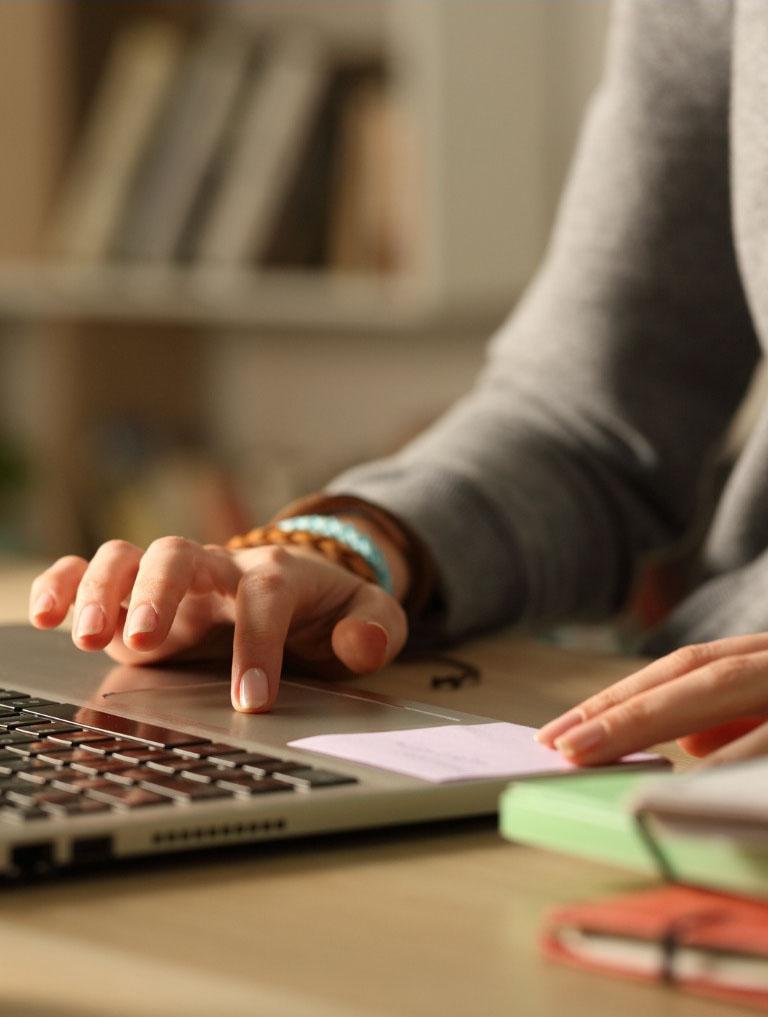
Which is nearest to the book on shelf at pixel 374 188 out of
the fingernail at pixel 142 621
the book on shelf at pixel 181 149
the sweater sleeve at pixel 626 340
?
the book on shelf at pixel 181 149

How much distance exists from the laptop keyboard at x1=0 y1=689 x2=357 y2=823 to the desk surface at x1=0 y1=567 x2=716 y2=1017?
21 mm

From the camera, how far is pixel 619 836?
434mm

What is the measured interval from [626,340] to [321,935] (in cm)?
74

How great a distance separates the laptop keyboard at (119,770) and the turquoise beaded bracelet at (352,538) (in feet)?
1.01

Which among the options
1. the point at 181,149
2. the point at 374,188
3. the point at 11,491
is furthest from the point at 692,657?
the point at 11,491

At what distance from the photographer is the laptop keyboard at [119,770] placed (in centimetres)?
49

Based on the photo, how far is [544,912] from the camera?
457mm

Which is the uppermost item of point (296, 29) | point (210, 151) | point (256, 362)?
point (296, 29)

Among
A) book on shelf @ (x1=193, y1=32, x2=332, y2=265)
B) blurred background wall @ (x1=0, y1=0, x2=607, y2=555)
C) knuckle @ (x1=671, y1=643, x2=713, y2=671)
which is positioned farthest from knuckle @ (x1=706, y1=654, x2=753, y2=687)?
book on shelf @ (x1=193, y1=32, x2=332, y2=265)

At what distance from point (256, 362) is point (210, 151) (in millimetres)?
458

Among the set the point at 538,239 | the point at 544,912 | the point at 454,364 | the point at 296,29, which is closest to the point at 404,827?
the point at 544,912

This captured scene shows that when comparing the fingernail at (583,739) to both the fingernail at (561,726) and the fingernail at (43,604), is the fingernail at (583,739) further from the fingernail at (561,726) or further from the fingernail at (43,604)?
the fingernail at (43,604)

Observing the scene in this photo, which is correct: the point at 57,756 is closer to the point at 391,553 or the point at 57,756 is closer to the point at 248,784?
the point at 248,784

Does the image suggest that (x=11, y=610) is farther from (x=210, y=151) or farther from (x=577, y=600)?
(x=210, y=151)
